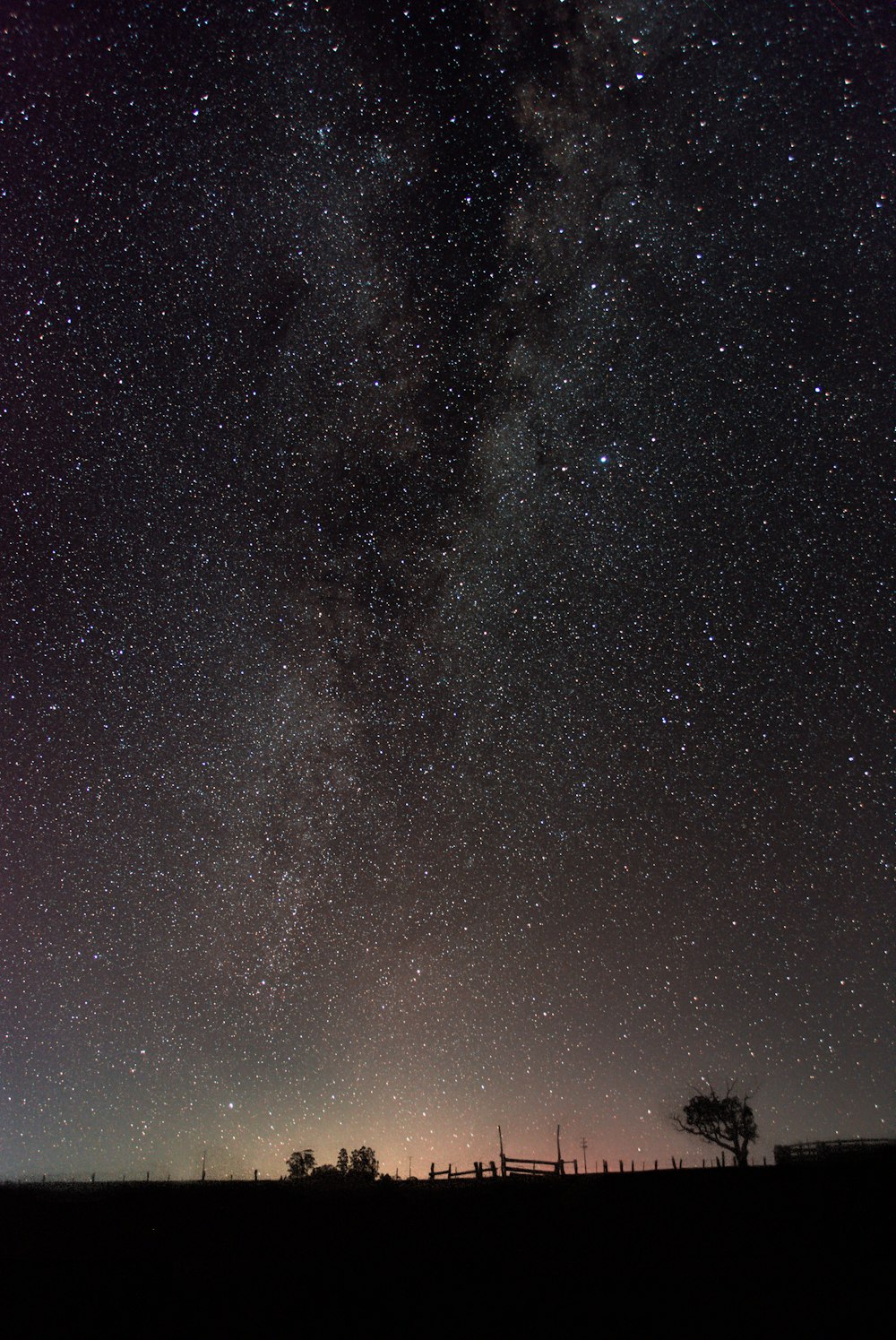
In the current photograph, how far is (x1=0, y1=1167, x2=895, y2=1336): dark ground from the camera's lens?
8.06 metres

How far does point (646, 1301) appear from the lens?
8.15 meters

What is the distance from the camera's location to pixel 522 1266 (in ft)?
30.2

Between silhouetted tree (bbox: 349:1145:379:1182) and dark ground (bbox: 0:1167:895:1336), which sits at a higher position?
dark ground (bbox: 0:1167:895:1336)

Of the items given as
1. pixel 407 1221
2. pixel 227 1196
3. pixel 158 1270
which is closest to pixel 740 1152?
pixel 227 1196

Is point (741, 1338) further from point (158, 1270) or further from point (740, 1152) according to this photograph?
point (740, 1152)

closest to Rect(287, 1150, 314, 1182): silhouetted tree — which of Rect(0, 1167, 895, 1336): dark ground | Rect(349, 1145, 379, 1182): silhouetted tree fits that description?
Rect(349, 1145, 379, 1182): silhouetted tree

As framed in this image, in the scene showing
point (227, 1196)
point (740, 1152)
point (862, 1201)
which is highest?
point (862, 1201)

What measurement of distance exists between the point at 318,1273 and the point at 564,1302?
3222 millimetres

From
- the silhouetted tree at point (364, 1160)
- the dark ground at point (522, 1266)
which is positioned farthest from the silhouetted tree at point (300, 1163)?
the dark ground at point (522, 1266)

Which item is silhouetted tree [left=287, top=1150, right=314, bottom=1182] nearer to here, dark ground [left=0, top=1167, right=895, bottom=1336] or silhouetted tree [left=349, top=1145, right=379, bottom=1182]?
silhouetted tree [left=349, top=1145, right=379, bottom=1182]

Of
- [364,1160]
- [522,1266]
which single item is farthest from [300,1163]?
[522,1266]

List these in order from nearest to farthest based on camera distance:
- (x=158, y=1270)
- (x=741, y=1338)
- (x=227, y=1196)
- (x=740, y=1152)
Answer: (x=741, y=1338), (x=158, y=1270), (x=227, y=1196), (x=740, y=1152)

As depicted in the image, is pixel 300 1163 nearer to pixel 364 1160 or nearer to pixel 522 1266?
pixel 364 1160

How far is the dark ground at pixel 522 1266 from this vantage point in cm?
806
